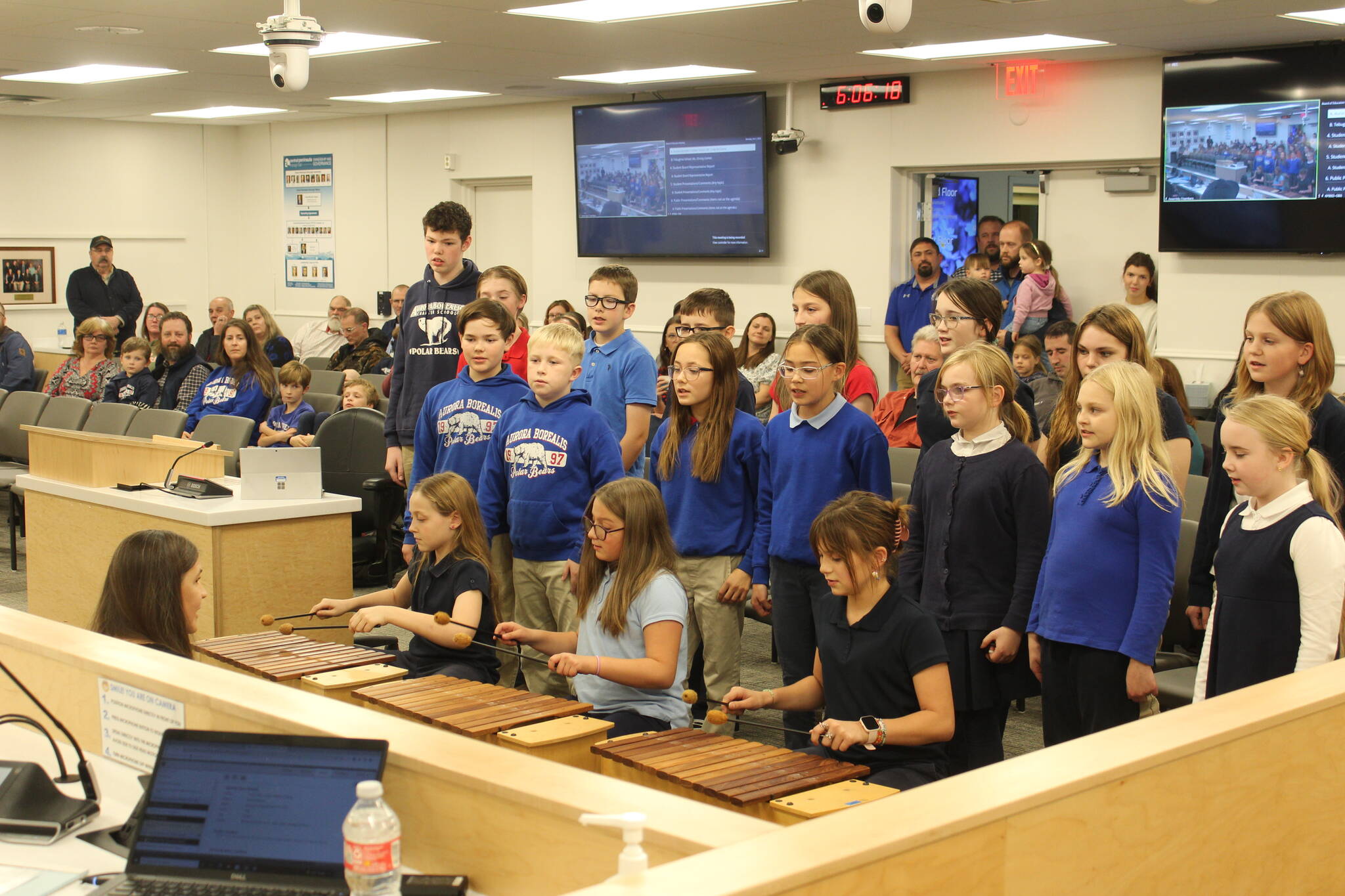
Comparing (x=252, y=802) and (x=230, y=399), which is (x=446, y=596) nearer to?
(x=252, y=802)

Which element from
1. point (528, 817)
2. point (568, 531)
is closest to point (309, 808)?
point (528, 817)

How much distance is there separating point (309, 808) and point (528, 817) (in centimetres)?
34

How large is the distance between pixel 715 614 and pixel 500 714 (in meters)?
1.49

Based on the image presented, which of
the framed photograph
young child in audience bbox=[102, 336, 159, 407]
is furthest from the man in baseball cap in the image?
young child in audience bbox=[102, 336, 159, 407]

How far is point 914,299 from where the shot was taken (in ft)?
28.5

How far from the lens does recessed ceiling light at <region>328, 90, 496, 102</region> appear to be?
10.1 metres

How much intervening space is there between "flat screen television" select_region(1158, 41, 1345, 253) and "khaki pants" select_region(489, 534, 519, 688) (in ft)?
16.2

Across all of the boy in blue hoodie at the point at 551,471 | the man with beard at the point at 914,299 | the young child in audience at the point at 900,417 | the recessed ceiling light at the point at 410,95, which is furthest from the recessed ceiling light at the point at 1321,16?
the recessed ceiling light at the point at 410,95

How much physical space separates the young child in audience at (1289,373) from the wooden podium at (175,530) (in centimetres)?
290

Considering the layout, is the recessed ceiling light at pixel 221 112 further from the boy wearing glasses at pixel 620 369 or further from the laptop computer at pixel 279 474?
the boy wearing glasses at pixel 620 369

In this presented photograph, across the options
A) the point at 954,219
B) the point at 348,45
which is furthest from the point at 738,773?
the point at 954,219

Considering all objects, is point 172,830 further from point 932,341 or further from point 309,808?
point 932,341

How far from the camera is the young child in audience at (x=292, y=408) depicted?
6.77 m

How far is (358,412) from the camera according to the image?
6.21 metres
